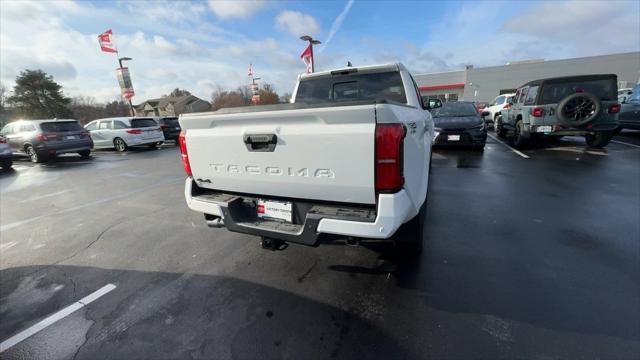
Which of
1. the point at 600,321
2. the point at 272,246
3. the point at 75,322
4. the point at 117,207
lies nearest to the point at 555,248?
the point at 600,321

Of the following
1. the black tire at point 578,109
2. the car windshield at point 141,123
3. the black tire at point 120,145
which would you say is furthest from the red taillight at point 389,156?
the black tire at point 120,145

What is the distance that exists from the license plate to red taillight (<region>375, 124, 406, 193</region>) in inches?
33.3

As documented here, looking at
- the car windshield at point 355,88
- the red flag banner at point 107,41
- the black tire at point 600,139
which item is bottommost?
the black tire at point 600,139

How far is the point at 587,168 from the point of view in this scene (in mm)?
6438

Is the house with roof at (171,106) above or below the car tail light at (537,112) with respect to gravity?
above

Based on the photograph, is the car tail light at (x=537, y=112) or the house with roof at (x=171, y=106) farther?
the house with roof at (x=171, y=106)

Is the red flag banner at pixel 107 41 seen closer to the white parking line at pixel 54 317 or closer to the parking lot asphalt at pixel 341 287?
the parking lot asphalt at pixel 341 287

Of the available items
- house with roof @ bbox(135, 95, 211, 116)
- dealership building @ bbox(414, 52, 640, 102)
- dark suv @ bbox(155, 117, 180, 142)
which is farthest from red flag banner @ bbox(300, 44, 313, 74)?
house with roof @ bbox(135, 95, 211, 116)

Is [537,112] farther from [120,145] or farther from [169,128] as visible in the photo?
[169,128]

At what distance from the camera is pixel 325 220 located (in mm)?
2086

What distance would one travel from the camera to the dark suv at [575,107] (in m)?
7.44

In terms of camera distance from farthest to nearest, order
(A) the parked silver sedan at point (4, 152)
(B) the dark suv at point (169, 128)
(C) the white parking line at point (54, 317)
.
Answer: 1. (B) the dark suv at point (169, 128)
2. (A) the parked silver sedan at point (4, 152)
3. (C) the white parking line at point (54, 317)

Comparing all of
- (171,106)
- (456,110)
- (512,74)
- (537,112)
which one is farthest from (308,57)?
(171,106)

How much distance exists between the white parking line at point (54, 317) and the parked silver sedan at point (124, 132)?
13.1m
